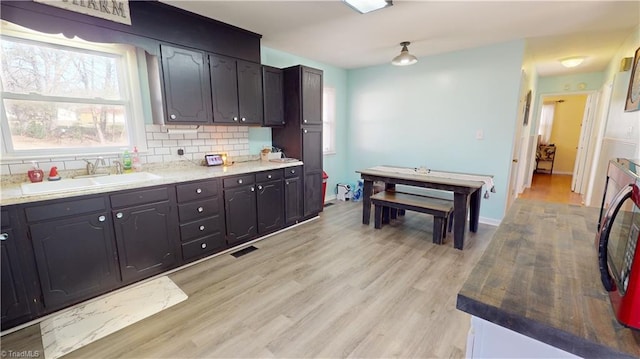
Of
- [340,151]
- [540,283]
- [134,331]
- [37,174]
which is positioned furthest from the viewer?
[340,151]

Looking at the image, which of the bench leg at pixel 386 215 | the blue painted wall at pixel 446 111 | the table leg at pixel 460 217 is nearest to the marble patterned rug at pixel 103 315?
the bench leg at pixel 386 215

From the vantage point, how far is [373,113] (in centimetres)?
486

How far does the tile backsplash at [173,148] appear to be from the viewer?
2230 millimetres

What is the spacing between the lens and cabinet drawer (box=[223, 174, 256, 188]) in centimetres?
286

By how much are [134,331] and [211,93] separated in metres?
2.21

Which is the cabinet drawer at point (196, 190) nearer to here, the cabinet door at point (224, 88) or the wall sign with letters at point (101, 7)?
the cabinet door at point (224, 88)

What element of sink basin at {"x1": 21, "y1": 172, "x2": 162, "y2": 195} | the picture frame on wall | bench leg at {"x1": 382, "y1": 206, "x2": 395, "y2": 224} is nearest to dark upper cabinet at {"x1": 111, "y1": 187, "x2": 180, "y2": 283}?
sink basin at {"x1": 21, "y1": 172, "x2": 162, "y2": 195}

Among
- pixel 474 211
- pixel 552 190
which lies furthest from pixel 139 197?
pixel 552 190

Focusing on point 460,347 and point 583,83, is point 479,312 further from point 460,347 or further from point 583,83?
point 583,83

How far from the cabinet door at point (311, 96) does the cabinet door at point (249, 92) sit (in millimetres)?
572

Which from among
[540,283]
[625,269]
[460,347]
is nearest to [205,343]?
[460,347]

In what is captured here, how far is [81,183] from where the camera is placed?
2.21m

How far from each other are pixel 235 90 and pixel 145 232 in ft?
5.70

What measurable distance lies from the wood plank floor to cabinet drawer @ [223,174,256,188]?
2.44 ft
